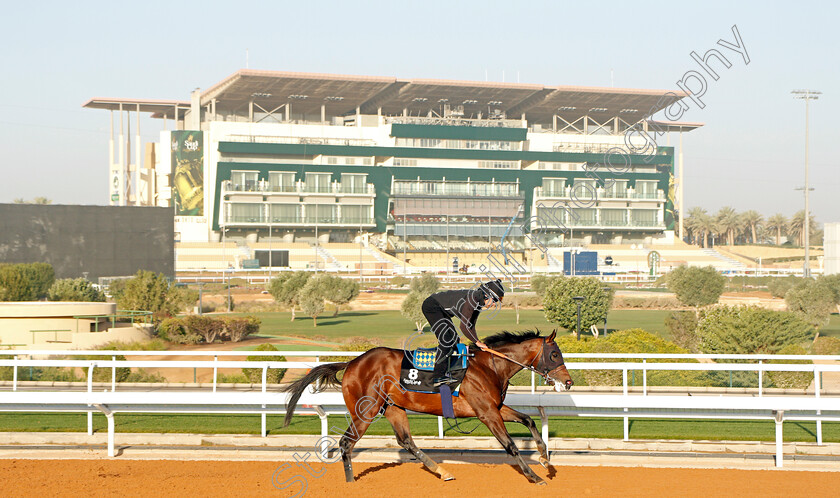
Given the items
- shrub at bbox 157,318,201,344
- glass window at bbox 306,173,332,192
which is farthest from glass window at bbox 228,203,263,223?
shrub at bbox 157,318,201,344

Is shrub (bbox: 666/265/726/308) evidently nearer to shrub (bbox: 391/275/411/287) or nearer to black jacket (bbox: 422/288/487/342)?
shrub (bbox: 391/275/411/287)

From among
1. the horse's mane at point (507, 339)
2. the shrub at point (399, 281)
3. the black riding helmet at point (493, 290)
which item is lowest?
the shrub at point (399, 281)

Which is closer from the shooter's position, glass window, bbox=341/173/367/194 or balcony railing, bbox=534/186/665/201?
glass window, bbox=341/173/367/194

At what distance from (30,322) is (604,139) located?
111851 millimetres

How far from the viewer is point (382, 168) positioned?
120062mm

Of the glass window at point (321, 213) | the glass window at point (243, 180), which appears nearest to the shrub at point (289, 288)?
the glass window at point (321, 213)

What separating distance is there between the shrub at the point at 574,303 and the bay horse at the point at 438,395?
92.3ft

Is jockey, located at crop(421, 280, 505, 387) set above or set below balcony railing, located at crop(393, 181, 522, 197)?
below

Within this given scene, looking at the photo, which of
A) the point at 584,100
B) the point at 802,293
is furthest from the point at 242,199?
the point at 802,293

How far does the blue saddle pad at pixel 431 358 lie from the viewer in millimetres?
8883

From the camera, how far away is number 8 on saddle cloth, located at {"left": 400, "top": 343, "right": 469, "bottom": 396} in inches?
350

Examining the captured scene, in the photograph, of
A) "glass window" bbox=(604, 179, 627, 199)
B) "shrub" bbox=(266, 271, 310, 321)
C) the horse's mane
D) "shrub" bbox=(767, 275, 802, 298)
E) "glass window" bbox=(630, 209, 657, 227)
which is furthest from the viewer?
"glass window" bbox=(630, 209, 657, 227)

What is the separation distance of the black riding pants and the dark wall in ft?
184

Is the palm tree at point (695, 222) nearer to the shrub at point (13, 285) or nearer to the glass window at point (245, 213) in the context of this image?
the glass window at point (245, 213)
